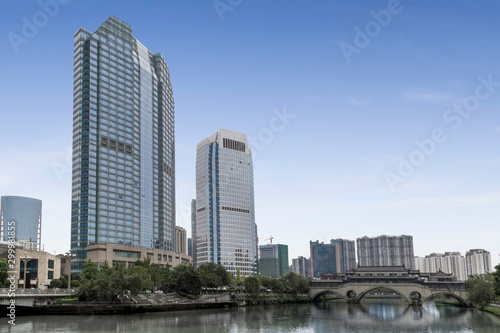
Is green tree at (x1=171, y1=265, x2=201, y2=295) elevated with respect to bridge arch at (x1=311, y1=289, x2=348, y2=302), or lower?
elevated

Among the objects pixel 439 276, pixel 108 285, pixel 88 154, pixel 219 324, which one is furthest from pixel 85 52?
pixel 439 276

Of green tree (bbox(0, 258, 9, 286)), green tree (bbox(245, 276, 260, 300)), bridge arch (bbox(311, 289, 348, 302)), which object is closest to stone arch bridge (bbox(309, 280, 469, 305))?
bridge arch (bbox(311, 289, 348, 302))

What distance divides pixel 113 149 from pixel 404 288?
110961 mm

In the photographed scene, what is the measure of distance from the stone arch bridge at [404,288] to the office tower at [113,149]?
6852 centimetres

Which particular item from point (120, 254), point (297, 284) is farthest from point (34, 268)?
point (297, 284)

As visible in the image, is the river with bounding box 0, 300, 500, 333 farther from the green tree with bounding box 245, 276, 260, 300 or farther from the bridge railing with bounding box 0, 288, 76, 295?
the green tree with bounding box 245, 276, 260, 300

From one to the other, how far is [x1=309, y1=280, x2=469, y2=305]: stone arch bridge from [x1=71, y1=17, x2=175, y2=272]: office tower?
6852 centimetres

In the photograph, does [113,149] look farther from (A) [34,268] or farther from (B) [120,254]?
(A) [34,268]

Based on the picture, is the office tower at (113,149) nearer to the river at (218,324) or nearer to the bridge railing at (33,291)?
the bridge railing at (33,291)

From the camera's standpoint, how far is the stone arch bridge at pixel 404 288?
451 ft

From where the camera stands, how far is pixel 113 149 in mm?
175875

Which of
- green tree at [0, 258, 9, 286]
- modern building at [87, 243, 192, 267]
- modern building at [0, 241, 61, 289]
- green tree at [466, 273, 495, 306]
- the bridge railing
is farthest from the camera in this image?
modern building at [87, 243, 192, 267]

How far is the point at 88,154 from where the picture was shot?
551ft

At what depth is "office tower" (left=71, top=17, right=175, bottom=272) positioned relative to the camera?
16775cm
